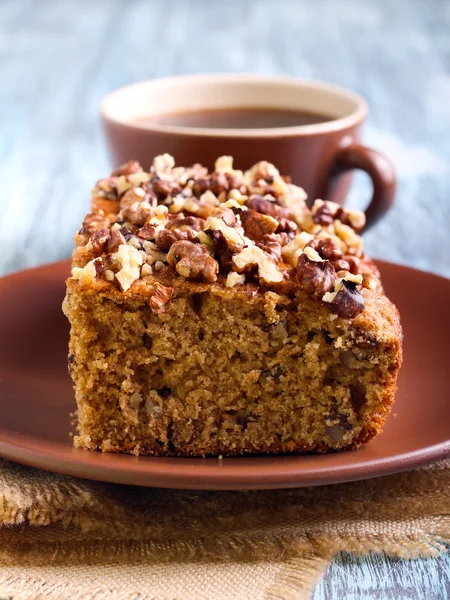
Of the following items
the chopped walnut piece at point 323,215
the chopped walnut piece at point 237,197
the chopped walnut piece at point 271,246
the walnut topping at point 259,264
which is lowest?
the chopped walnut piece at point 237,197

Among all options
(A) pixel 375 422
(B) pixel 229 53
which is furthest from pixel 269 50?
(A) pixel 375 422

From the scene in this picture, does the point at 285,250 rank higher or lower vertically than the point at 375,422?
higher

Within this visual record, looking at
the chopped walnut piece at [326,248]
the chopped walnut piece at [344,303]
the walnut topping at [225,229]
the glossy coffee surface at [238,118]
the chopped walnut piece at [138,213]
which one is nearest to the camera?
the chopped walnut piece at [344,303]

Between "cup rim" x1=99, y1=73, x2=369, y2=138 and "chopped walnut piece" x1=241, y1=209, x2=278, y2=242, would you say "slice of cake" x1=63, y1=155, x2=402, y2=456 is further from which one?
"cup rim" x1=99, y1=73, x2=369, y2=138

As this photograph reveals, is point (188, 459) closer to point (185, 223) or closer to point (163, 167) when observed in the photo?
→ point (185, 223)

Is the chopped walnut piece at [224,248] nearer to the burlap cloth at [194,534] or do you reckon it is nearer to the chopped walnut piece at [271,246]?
the chopped walnut piece at [271,246]

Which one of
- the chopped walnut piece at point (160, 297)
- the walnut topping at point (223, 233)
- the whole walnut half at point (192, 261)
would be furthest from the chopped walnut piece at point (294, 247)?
the chopped walnut piece at point (160, 297)

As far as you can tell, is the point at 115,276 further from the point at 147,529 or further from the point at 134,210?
the point at 147,529
